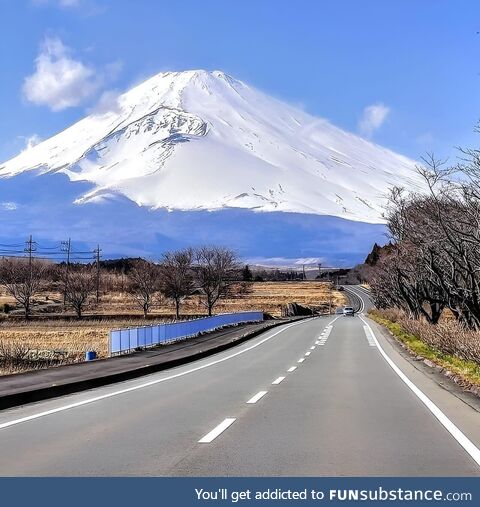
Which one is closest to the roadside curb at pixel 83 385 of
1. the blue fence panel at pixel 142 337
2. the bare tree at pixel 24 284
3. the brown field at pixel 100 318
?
the blue fence panel at pixel 142 337

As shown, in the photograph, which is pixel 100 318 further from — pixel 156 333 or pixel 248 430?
pixel 248 430

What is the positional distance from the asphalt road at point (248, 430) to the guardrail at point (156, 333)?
7625mm

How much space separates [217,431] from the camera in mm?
9164

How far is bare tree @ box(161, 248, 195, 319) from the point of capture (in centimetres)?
8096

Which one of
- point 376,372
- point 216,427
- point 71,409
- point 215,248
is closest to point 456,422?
point 216,427

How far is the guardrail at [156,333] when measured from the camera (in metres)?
24.9

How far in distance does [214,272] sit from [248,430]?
76112 mm

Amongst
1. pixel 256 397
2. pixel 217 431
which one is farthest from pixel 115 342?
pixel 217 431

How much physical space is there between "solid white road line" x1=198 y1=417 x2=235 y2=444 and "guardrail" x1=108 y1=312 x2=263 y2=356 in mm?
14862

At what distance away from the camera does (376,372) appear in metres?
19.1

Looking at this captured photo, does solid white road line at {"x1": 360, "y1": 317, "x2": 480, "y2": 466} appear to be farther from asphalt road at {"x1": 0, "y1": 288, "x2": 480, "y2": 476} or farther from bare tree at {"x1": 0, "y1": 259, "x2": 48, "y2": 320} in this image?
bare tree at {"x1": 0, "y1": 259, "x2": 48, "y2": 320}

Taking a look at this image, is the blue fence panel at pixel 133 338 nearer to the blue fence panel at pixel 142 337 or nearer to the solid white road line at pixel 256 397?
the blue fence panel at pixel 142 337
